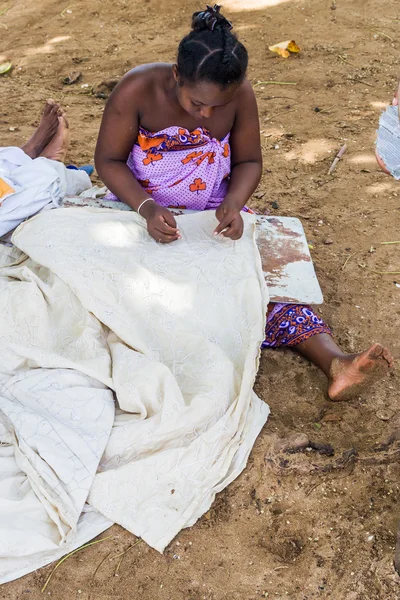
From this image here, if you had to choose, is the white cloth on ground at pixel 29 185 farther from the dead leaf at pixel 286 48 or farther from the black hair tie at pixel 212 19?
the dead leaf at pixel 286 48

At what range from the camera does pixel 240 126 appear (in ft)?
8.51

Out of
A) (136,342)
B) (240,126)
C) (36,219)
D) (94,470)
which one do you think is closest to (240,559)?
(94,470)

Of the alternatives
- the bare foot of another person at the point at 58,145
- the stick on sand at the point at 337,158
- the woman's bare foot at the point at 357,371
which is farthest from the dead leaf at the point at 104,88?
the woman's bare foot at the point at 357,371

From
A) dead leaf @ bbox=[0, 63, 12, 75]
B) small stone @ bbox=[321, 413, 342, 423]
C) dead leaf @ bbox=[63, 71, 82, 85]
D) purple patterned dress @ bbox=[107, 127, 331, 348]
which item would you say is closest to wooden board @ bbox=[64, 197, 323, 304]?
purple patterned dress @ bbox=[107, 127, 331, 348]

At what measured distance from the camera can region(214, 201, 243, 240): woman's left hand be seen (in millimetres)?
2438

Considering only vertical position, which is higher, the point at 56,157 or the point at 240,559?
the point at 56,157

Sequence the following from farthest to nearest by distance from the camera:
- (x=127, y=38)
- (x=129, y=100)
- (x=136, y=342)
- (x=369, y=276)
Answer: (x=127, y=38), (x=369, y=276), (x=129, y=100), (x=136, y=342)

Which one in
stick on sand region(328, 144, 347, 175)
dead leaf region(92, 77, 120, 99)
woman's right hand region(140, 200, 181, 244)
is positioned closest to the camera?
woman's right hand region(140, 200, 181, 244)

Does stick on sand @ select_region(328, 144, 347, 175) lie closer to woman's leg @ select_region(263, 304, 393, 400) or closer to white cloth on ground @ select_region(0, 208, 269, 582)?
white cloth on ground @ select_region(0, 208, 269, 582)

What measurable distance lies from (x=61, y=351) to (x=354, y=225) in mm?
1752

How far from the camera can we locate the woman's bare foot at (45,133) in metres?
3.21

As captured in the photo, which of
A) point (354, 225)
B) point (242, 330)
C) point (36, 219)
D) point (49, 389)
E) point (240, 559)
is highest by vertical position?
point (36, 219)

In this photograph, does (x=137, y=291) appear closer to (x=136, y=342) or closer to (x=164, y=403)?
(x=136, y=342)

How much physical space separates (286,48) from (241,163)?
2.50 meters
